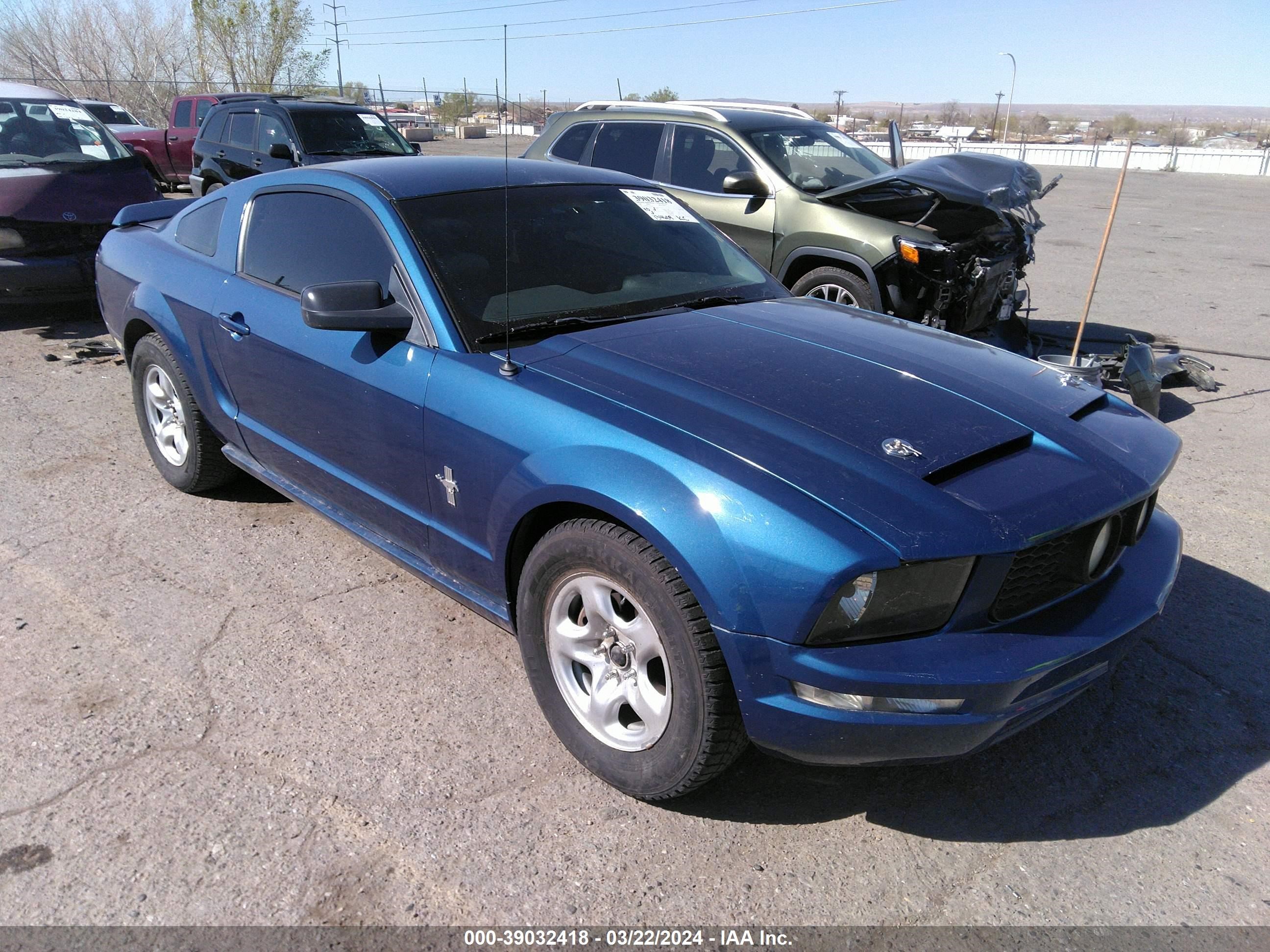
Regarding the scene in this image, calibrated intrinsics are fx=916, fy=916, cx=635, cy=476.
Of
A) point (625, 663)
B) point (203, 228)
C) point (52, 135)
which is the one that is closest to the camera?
point (625, 663)

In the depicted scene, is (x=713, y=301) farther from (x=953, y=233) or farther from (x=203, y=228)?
(x=953, y=233)

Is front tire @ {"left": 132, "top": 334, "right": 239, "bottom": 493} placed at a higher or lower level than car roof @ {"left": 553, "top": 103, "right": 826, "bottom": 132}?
lower

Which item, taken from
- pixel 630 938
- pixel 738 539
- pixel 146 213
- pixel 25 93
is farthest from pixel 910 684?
pixel 25 93

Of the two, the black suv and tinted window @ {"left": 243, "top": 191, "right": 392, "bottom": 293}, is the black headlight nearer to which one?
tinted window @ {"left": 243, "top": 191, "right": 392, "bottom": 293}

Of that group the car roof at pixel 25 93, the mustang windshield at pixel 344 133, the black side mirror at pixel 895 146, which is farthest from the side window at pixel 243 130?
the black side mirror at pixel 895 146

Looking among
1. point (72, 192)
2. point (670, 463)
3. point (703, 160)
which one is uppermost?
point (703, 160)

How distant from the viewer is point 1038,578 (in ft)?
7.82

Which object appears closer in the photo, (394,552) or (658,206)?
(394,552)

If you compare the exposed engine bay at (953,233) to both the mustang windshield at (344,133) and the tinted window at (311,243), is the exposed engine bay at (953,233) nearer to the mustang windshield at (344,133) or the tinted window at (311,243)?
the tinted window at (311,243)

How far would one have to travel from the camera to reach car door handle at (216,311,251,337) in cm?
369

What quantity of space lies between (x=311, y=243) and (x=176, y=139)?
15326 mm

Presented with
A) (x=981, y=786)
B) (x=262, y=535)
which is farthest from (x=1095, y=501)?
(x=262, y=535)

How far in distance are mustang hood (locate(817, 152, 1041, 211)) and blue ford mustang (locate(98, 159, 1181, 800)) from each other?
2.74 meters

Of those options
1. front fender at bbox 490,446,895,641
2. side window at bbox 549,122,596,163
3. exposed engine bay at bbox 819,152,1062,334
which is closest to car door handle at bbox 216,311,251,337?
front fender at bbox 490,446,895,641
